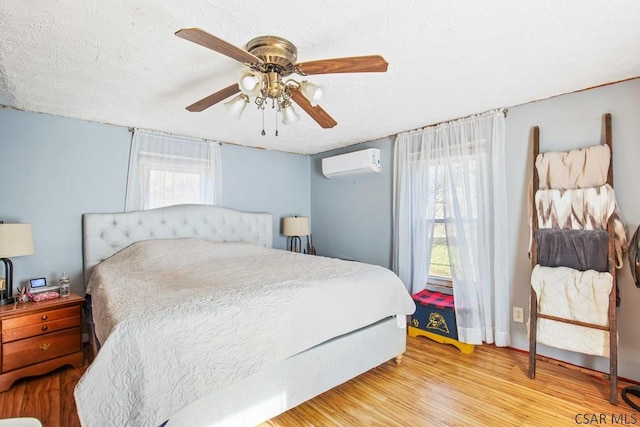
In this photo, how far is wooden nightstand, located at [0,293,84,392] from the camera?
7.01 ft

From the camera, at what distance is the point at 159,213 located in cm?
327

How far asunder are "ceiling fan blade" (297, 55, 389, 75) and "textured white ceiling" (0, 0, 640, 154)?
0.19 metres

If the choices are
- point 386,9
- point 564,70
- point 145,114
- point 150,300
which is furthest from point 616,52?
point 145,114

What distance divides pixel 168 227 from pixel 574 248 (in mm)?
3680

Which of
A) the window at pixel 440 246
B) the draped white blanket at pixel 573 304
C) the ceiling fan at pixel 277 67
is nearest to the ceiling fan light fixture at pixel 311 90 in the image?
the ceiling fan at pixel 277 67

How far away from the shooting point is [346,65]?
4.80 ft

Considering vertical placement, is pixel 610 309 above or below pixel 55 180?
below

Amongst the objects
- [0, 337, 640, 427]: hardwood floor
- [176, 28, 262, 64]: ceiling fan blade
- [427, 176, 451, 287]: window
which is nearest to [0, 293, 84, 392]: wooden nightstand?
[0, 337, 640, 427]: hardwood floor

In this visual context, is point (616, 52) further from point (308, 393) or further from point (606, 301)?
point (308, 393)

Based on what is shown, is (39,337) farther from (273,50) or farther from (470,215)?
(470,215)

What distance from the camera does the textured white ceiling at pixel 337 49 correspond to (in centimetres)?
139

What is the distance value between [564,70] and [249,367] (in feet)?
8.71

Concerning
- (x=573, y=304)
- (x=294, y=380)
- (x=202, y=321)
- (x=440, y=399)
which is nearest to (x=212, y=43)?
(x=202, y=321)

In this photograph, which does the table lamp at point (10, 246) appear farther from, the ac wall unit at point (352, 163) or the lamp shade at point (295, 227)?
the ac wall unit at point (352, 163)
